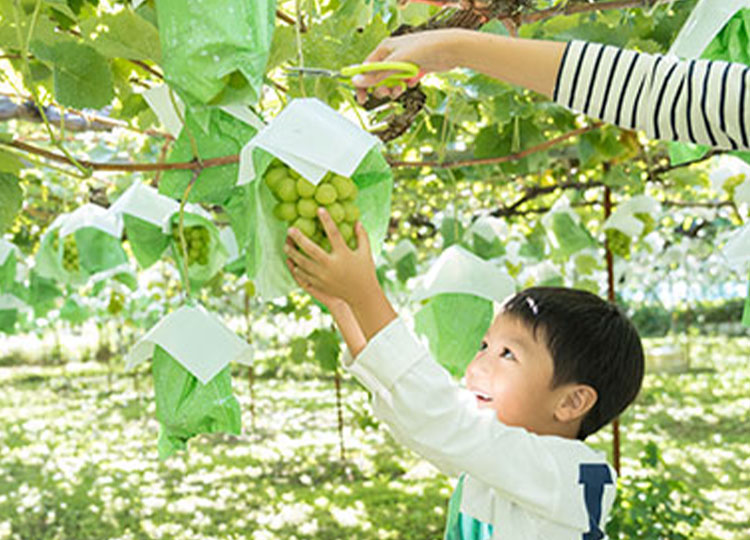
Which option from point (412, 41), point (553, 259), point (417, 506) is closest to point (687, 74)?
point (412, 41)

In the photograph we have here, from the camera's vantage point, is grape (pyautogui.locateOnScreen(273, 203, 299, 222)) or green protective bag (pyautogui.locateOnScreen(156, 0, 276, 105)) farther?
grape (pyautogui.locateOnScreen(273, 203, 299, 222))

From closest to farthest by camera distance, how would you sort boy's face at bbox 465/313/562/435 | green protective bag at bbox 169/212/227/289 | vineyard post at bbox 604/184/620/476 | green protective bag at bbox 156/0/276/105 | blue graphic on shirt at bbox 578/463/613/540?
green protective bag at bbox 156/0/276/105
blue graphic on shirt at bbox 578/463/613/540
boy's face at bbox 465/313/562/435
green protective bag at bbox 169/212/227/289
vineyard post at bbox 604/184/620/476

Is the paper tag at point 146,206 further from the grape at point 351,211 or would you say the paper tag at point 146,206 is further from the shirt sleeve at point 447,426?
the grape at point 351,211

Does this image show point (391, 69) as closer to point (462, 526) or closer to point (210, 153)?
point (210, 153)

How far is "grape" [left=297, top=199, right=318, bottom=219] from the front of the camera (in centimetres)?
76

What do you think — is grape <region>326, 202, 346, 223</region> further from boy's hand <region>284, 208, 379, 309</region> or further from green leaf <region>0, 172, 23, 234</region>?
green leaf <region>0, 172, 23, 234</region>

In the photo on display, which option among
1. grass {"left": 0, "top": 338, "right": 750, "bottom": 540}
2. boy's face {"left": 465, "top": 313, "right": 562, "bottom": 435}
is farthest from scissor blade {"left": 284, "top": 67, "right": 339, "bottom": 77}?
grass {"left": 0, "top": 338, "right": 750, "bottom": 540}

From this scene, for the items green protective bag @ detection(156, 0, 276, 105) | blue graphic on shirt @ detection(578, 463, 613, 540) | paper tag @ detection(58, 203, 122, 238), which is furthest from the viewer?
paper tag @ detection(58, 203, 122, 238)

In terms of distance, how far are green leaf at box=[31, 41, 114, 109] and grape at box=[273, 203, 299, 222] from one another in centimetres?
39

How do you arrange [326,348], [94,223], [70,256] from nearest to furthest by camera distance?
1. [94,223]
2. [70,256]
3. [326,348]

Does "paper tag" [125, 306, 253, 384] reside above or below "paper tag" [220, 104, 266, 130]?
below

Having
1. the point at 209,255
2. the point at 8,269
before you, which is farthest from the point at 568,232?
the point at 8,269

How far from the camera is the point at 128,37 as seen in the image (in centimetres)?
84

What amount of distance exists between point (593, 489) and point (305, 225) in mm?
728
